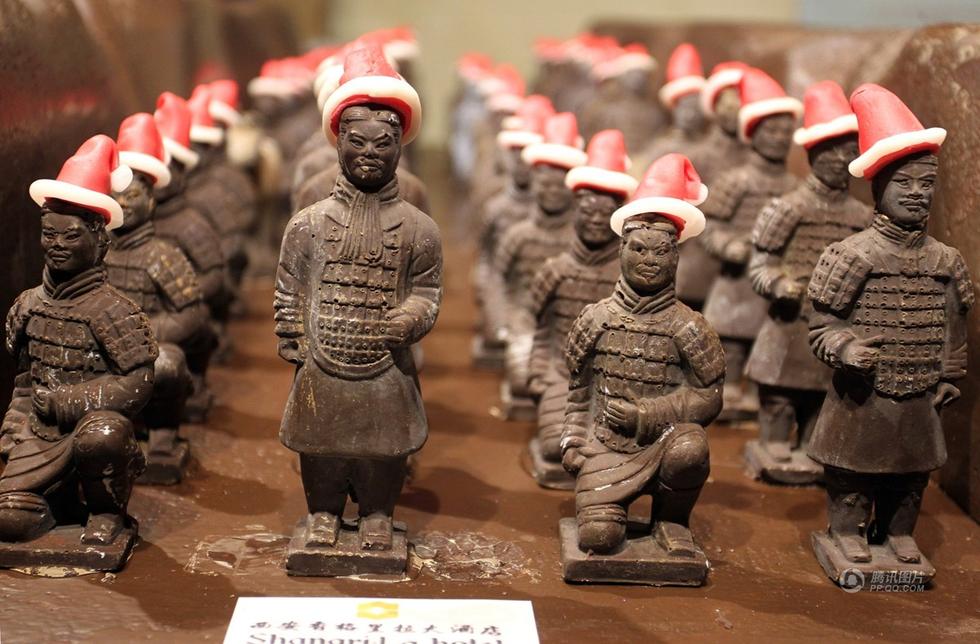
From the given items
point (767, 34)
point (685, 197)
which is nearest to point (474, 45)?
point (767, 34)

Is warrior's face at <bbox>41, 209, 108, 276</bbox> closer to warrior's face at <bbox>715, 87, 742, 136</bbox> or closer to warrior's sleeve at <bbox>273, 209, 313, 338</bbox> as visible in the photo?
warrior's sleeve at <bbox>273, 209, 313, 338</bbox>

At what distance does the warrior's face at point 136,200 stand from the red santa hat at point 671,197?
169 centimetres

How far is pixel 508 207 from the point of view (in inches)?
222

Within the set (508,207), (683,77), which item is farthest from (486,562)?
(683,77)

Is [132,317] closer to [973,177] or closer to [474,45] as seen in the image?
[973,177]

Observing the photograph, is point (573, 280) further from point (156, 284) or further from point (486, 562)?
point (156, 284)

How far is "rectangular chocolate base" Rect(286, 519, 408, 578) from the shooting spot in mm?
3416

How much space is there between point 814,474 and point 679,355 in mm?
1176

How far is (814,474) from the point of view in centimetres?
425

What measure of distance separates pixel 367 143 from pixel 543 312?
3.97 ft

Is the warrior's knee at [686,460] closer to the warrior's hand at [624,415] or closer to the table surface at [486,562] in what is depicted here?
the warrior's hand at [624,415]

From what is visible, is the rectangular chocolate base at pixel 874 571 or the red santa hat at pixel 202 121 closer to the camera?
the rectangular chocolate base at pixel 874 571

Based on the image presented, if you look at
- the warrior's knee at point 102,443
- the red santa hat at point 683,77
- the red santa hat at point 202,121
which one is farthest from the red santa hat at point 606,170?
the red santa hat at point 683,77

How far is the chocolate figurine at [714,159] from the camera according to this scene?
5.48 metres
